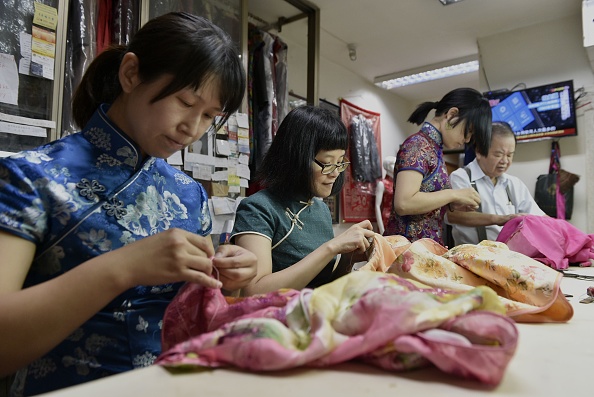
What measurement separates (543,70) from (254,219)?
12.1ft

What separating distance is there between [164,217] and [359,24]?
3.37 meters

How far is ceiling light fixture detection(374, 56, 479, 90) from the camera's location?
175 inches

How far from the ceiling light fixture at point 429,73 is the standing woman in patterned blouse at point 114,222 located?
4206 millimetres

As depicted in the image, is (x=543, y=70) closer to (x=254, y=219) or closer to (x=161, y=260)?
(x=254, y=219)

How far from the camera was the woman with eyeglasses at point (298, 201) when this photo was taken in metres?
1.17

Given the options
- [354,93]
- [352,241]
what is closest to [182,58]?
→ [352,241]

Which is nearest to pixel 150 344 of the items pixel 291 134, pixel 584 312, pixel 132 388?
pixel 132 388

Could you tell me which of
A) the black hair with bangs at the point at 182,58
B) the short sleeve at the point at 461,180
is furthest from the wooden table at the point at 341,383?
the short sleeve at the point at 461,180

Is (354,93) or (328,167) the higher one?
(354,93)

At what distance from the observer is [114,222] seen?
749 mm

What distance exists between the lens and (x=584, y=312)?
0.93m

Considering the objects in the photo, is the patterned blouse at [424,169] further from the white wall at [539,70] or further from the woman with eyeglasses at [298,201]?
the white wall at [539,70]

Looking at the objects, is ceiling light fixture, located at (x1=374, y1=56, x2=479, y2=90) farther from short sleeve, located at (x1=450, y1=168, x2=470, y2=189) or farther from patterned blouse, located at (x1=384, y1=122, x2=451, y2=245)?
patterned blouse, located at (x1=384, y1=122, x2=451, y2=245)

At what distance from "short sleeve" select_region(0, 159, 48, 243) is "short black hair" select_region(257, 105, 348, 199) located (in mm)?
738
